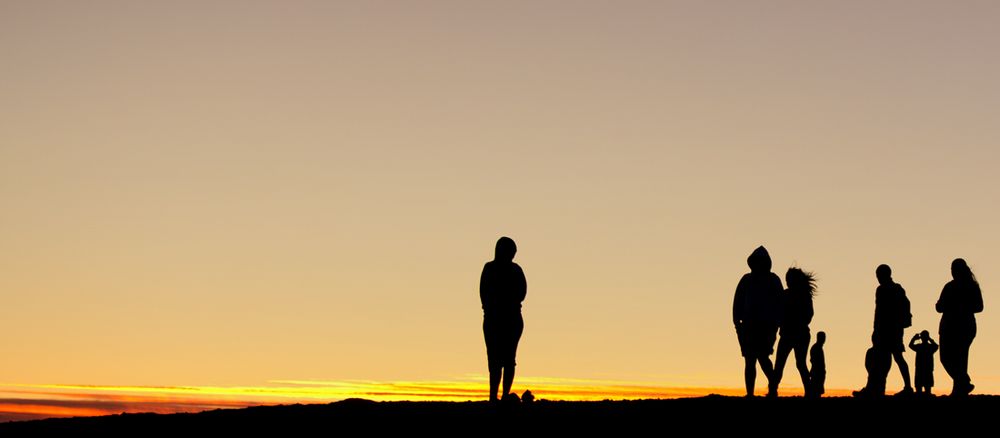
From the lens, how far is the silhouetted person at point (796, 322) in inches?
955

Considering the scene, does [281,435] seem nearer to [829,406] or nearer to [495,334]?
[495,334]

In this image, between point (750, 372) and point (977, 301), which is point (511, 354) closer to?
point (750, 372)

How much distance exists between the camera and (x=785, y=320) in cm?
2439

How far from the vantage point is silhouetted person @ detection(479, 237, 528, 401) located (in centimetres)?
2164

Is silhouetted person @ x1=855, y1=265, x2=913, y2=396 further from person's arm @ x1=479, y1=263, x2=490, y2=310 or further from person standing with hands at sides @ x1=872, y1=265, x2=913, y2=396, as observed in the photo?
person's arm @ x1=479, y1=263, x2=490, y2=310

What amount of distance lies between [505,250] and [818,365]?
8976 millimetres

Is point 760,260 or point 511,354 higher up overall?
point 760,260

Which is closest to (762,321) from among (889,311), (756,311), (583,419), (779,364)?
(756,311)

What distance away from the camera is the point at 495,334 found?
21.8m

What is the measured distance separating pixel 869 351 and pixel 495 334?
8581mm

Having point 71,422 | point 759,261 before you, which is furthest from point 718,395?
point 71,422

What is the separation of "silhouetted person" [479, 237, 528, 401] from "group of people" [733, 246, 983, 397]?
381 centimetres

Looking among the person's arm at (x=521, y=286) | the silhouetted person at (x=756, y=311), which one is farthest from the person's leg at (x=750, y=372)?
the person's arm at (x=521, y=286)

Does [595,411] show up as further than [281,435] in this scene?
Yes
